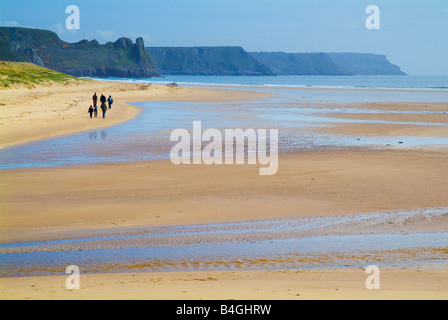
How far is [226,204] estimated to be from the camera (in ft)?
35.3

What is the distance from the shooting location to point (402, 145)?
18875 mm

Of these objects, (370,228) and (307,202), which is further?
(307,202)

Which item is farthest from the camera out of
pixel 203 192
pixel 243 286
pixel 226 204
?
pixel 203 192

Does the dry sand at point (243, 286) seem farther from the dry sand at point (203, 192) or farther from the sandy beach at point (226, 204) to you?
the dry sand at point (203, 192)

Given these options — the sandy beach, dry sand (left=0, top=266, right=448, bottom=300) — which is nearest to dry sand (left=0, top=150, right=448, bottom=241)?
the sandy beach

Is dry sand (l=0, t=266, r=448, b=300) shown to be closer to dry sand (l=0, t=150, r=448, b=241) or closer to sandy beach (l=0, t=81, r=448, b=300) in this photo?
sandy beach (l=0, t=81, r=448, b=300)

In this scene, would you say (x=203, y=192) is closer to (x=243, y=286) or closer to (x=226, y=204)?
(x=226, y=204)

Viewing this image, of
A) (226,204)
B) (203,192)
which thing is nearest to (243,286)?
(226,204)

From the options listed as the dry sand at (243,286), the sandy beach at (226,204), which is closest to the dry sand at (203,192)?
the sandy beach at (226,204)

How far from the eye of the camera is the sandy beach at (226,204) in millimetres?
5949

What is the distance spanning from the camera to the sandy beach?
5.95 metres
